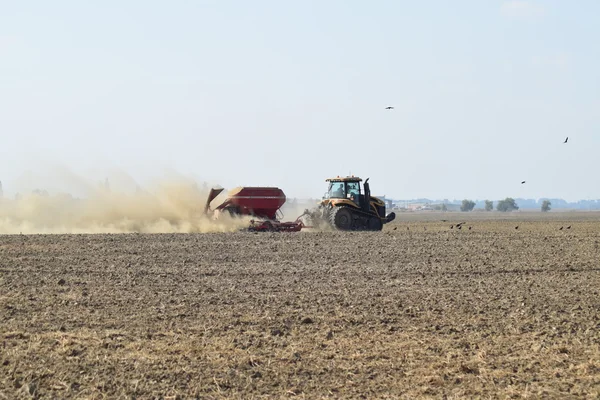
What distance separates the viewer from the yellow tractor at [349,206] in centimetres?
3494

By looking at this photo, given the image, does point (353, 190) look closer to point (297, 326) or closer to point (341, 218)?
point (341, 218)

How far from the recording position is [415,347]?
1118 centimetres

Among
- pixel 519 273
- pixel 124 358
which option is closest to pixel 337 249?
pixel 519 273

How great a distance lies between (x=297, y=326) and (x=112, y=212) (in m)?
25.5

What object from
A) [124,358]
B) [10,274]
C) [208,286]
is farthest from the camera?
[10,274]

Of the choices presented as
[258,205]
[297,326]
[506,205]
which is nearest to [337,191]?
[258,205]

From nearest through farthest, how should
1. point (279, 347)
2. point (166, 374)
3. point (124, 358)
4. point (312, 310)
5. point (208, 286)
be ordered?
point (166, 374) < point (124, 358) < point (279, 347) < point (312, 310) < point (208, 286)

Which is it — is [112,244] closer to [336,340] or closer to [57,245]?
[57,245]

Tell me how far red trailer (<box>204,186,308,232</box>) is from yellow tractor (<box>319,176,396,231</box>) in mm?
1485

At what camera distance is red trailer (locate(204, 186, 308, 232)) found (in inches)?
1332

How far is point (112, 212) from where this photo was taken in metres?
36.4

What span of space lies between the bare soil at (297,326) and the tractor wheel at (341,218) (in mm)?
11252

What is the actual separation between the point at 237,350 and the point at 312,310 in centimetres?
324

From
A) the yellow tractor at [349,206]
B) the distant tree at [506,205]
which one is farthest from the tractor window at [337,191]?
the distant tree at [506,205]
